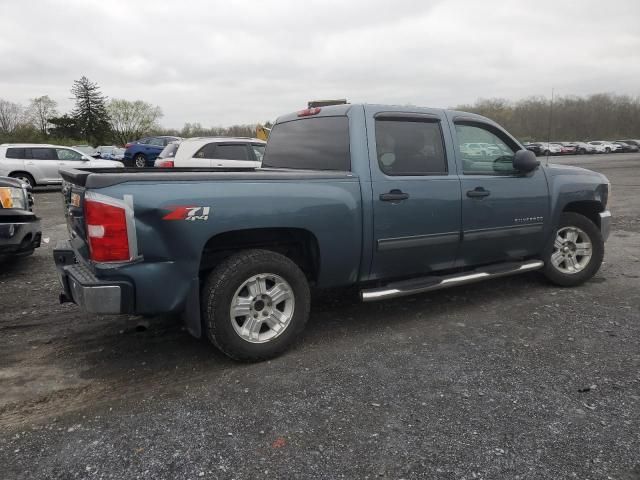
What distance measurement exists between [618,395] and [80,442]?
10.2 feet

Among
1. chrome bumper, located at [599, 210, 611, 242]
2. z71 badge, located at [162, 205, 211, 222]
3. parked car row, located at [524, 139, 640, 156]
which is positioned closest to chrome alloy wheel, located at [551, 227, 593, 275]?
chrome bumper, located at [599, 210, 611, 242]

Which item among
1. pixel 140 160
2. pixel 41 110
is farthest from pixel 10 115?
pixel 140 160

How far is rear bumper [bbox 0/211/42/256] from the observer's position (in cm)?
522

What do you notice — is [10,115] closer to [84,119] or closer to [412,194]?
[84,119]

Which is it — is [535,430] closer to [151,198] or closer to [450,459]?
[450,459]

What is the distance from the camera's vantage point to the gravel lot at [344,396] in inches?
95.9

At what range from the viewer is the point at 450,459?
8.01ft

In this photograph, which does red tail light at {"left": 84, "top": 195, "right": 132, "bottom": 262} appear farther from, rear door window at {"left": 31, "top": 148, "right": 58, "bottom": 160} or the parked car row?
the parked car row

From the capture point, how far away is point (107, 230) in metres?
2.96

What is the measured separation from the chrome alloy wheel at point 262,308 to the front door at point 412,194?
79cm

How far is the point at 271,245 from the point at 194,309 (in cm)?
78

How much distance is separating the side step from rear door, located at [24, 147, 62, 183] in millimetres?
15100

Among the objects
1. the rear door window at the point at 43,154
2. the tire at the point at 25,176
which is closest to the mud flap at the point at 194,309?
the tire at the point at 25,176

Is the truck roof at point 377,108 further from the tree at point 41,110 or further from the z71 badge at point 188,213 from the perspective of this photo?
the tree at point 41,110
